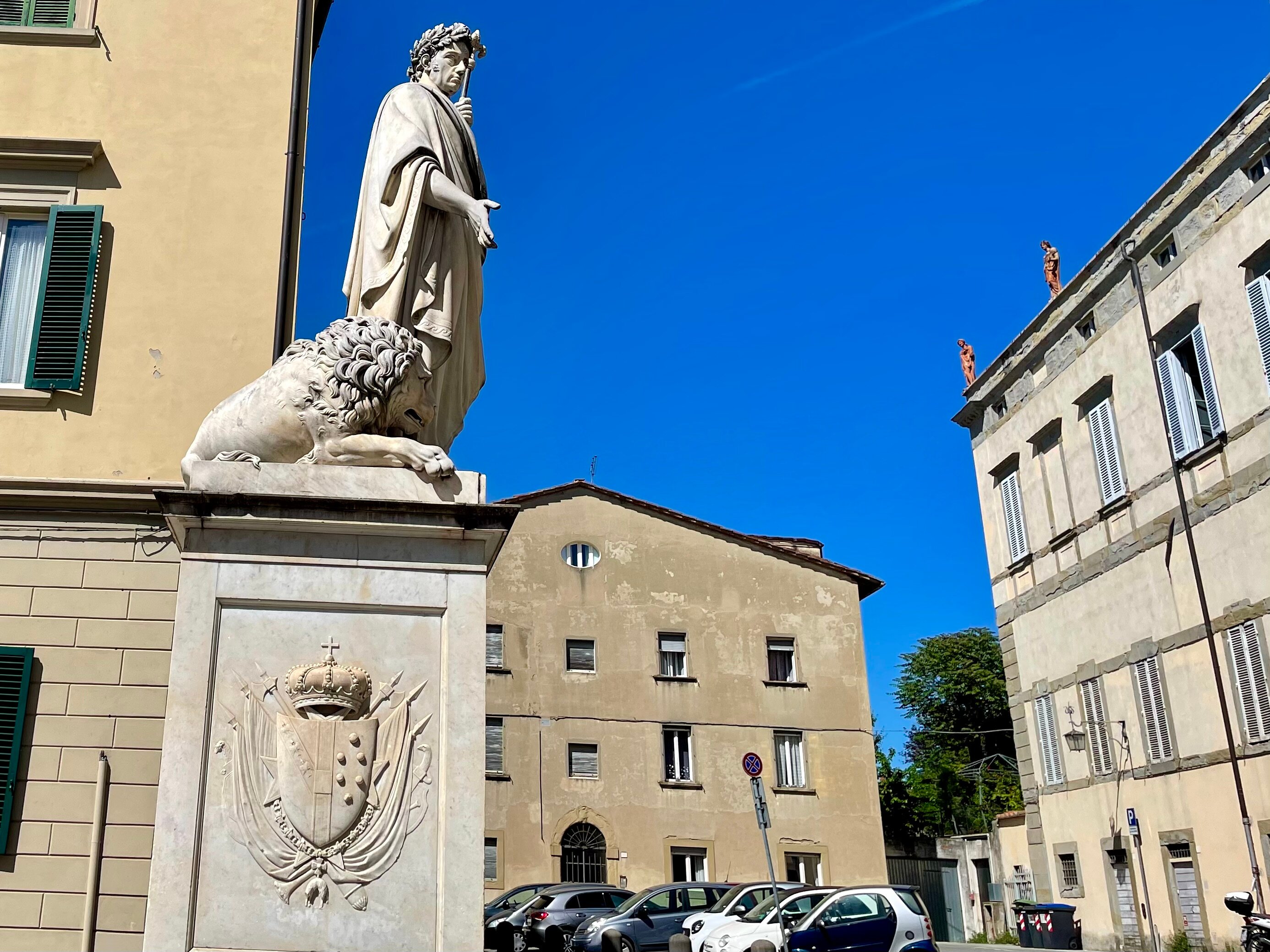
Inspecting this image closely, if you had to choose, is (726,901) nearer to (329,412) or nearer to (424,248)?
(424,248)

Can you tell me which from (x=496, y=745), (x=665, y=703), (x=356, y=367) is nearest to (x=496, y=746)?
(x=496, y=745)

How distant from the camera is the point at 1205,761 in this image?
70.2 ft

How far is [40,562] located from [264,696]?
6201 millimetres

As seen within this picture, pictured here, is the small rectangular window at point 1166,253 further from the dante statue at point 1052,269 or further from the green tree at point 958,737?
the green tree at point 958,737

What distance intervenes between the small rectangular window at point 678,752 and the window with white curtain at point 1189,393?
18.2 m

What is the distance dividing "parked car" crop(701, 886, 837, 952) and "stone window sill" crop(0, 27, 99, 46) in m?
14.6

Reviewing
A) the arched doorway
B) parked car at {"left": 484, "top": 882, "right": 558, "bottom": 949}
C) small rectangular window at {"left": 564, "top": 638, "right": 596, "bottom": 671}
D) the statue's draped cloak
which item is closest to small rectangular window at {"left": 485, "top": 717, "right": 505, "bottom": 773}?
the arched doorway

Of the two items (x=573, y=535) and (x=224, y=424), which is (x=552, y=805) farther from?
(x=224, y=424)

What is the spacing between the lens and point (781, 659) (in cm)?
3872

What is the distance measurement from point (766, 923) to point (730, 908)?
2738 millimetres

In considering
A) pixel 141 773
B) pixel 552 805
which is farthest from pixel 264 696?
pixel 552 805

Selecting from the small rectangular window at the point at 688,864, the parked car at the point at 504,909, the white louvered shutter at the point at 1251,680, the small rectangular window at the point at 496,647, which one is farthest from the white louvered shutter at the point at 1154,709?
the small rectangular window at the point at 496,647

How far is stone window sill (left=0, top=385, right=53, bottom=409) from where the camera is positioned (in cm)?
1097

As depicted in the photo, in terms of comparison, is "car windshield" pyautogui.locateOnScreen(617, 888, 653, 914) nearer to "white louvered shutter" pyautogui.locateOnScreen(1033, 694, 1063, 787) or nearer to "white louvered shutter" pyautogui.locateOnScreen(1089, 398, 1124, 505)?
"white louvered shutter" pyautogui.locateOnScreen(1033, 694, 1063, 787)
